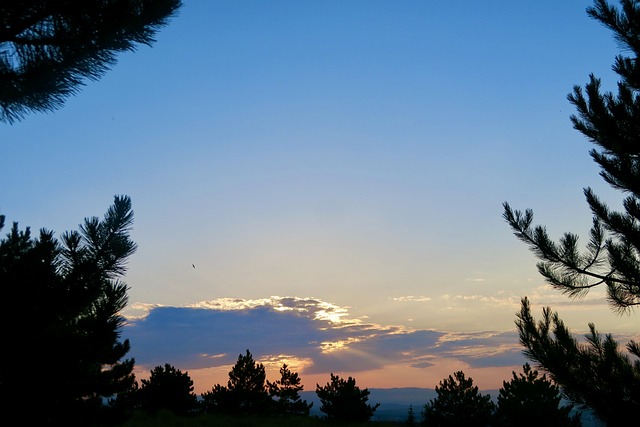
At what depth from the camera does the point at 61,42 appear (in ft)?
17.1

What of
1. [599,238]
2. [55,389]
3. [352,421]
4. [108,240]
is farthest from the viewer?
[352,421]

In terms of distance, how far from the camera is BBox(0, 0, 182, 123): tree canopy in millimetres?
5055

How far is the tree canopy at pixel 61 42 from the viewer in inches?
199

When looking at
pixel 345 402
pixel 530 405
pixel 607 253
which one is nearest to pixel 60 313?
pixel 607 253

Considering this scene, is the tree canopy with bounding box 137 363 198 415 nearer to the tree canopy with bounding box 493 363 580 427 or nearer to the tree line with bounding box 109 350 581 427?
the tree line with bounding box 109 350 581 427

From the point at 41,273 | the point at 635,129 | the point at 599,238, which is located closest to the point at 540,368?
the point at 599,238

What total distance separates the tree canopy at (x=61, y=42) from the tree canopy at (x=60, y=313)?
5.04 feet

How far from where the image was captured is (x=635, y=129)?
323 inches

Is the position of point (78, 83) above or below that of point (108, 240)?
above

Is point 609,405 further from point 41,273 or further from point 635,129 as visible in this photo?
point 41,273

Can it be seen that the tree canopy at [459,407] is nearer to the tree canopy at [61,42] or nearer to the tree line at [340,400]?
the tree line at [340,400]

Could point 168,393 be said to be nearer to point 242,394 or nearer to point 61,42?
point 242,394

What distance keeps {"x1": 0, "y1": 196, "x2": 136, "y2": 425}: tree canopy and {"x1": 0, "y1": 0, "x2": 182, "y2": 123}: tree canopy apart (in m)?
1.54

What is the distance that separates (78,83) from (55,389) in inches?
133
